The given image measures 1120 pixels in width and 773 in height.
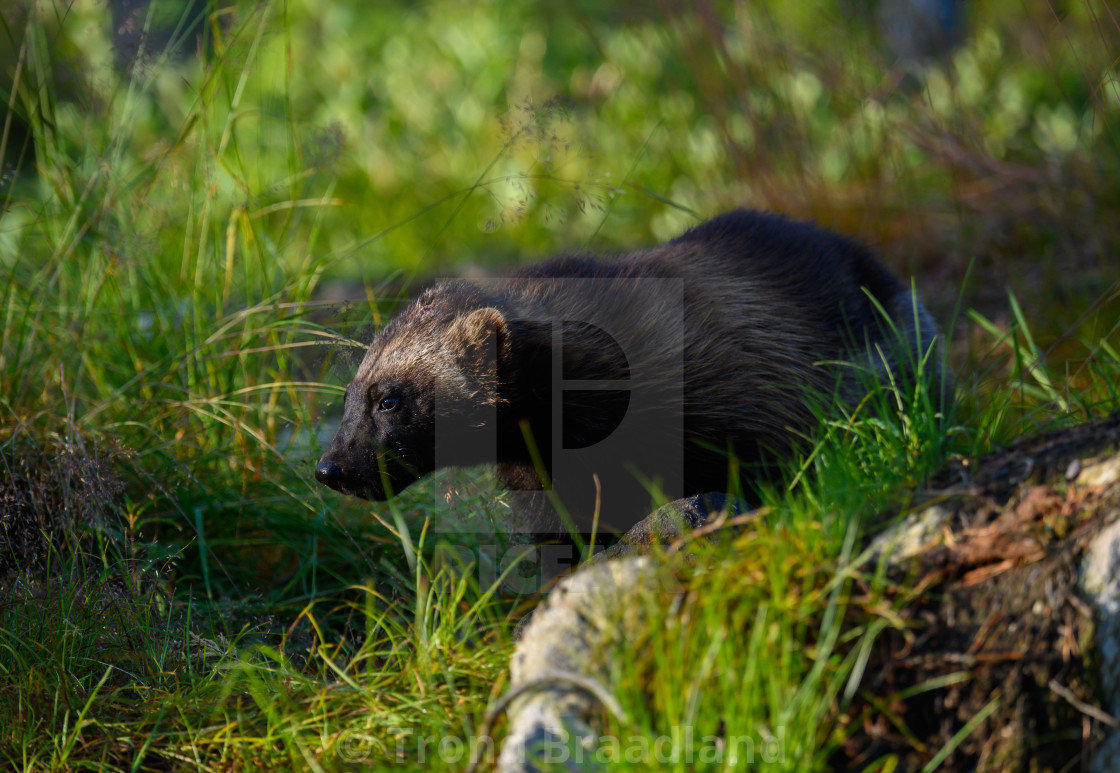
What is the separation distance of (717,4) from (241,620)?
6.13m

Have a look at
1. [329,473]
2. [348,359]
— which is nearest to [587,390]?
[329,473]

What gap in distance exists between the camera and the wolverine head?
2846mm

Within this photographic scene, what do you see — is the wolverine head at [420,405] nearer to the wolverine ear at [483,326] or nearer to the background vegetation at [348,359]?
the wolverine ear at [483,326]

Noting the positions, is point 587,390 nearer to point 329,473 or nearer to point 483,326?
point 483,326

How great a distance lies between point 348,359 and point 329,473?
622 mm

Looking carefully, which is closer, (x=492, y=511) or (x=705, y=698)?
(x=705, y=698)

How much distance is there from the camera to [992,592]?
71.4 inches

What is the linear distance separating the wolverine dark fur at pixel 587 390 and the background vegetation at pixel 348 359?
0.24 meters

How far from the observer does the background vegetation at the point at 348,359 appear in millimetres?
2043

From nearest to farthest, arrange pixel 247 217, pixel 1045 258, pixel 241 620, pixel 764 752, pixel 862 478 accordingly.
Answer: pixel 764 752 < pixel 862 478 < pixel 241 620 < pixel 247 217 < pixel 1045 258

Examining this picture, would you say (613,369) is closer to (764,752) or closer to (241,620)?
(241,620)

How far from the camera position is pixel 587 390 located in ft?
9.61

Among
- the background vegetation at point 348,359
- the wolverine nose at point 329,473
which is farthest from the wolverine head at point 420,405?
the background vegetation at point 348,359

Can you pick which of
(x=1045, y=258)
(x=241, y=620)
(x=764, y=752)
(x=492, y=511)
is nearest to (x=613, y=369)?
(x=492, y=511)
